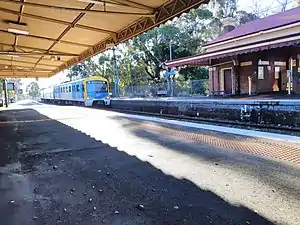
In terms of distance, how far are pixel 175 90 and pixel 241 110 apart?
22463mm

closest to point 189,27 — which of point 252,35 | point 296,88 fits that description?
point 252,35

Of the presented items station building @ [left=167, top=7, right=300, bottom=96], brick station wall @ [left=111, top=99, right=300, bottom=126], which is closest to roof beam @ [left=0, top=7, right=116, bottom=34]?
brick station wall @ [left=111, top=99, right=300, bottom=126]

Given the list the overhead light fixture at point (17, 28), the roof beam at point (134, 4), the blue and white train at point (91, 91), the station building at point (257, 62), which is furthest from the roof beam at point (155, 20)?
the blue and white train at point (91, 91)

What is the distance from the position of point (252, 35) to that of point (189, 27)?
2021 centimetres

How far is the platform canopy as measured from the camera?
1014cm

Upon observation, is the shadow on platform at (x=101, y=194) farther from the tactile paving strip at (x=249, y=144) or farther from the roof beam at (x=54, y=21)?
Result: the roof beam at (x=54, y=21)

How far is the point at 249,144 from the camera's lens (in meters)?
7.12

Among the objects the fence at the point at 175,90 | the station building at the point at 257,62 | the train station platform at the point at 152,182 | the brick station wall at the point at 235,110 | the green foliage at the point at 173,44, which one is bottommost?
the train station platform at the point at 152,182

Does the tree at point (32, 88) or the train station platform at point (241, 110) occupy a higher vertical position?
the tree at point (32, 88)

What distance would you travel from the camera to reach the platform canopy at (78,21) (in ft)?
33.3

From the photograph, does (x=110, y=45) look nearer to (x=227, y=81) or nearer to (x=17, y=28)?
(x=17, y=28)

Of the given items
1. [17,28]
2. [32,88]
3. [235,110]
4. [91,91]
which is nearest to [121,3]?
[235,110]

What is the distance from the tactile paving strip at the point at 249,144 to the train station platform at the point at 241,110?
6.61 ft

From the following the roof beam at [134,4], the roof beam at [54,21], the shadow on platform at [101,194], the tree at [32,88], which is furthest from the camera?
the tree at [32,88]
